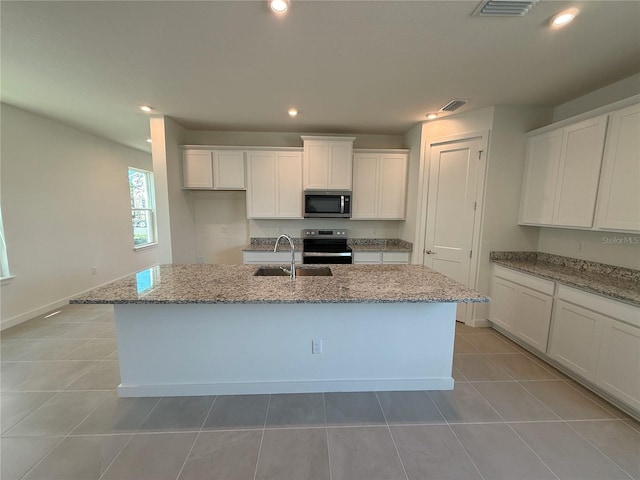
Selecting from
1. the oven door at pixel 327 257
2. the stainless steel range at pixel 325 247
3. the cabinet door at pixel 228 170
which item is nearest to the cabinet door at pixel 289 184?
the stainless steel range at pixel 325 247

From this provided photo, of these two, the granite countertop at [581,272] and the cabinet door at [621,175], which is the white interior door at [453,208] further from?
the cabinet door at [621,175]

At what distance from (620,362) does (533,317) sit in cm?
73

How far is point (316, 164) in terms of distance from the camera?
12.6ft

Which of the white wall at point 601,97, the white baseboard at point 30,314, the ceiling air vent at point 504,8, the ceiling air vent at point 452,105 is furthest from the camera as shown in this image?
the white baseboard at point 30,314

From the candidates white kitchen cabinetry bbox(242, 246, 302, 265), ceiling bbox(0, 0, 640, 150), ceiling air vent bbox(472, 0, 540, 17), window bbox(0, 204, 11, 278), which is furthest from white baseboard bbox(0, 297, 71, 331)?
ceiling air vent bbox(472, 0, 540, 17)

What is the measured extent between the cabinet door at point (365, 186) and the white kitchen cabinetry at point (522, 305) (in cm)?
189

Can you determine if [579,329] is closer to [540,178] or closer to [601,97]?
[540,178]

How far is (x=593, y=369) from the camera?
6.65ft

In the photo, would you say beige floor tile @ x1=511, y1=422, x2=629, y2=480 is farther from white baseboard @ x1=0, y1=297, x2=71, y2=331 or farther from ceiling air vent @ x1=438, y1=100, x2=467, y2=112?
white baseboard @ x1=0, y1=297, x2=71, y2=331

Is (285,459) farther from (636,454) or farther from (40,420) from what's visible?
(636,454)

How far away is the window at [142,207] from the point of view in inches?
210

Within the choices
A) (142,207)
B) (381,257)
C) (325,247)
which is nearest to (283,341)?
(325,247)

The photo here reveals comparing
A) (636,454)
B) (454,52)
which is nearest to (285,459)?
Answer: (636,454)

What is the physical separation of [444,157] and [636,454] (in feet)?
10.0
